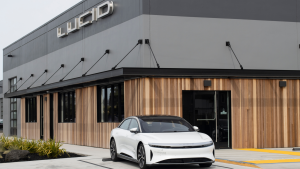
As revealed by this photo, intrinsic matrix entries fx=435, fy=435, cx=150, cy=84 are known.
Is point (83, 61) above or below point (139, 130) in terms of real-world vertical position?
above

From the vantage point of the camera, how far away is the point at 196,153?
11.0 meters

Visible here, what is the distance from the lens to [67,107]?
24.6m

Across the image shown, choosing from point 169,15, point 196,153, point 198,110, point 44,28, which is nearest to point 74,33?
point 44,28

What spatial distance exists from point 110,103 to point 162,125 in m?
8.29

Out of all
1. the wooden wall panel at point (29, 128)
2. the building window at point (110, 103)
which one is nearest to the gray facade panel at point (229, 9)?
the building window at point (110, 103)

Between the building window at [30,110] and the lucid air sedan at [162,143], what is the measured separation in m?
18.2

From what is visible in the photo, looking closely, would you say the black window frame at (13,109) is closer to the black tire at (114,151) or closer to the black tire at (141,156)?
the black tire at (114,151)

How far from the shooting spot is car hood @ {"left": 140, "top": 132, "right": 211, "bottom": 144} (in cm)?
1110

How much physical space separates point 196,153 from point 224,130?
7.23m

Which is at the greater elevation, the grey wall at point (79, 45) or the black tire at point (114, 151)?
the grey wall at point (79, 45)

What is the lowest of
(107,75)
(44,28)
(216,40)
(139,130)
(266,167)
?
(266,167)

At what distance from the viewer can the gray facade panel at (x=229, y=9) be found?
1850 centimetres

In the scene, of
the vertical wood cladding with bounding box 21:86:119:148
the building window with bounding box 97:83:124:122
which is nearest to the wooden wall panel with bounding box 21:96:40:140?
the vertical wood cladding with bounding box 21:86:119:148

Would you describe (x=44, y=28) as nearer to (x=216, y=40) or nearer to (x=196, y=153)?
(x=216, y=40)
